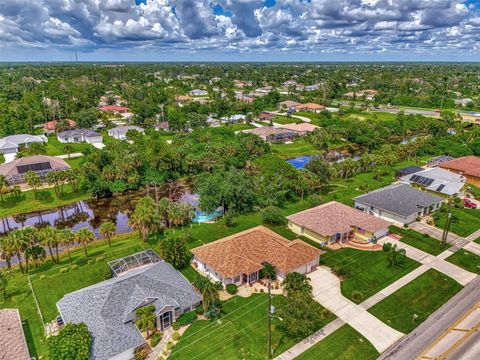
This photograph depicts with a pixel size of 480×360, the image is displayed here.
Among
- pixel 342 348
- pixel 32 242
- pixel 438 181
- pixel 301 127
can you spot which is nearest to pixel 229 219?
pixel 32 242

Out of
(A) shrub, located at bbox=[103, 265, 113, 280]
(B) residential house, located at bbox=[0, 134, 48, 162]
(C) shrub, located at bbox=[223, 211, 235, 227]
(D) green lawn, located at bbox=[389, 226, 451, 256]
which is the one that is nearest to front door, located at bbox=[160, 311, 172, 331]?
(A) shrub, located at bbox=[103, 265, 113, 280]

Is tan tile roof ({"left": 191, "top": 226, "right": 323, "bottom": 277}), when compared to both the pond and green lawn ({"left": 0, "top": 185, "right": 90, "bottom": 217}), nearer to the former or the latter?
the pond

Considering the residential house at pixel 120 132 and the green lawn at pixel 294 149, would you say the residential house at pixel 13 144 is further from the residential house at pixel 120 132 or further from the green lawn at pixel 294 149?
the green lawn at pixel 294 149

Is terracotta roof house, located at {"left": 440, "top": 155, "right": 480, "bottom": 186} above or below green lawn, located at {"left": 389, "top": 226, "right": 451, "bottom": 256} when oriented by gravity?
above

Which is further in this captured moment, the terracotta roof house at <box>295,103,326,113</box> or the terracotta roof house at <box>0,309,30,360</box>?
the terracotta roof house at <box>295,103,326,113</box>

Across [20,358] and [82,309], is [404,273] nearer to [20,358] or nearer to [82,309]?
[82,309]

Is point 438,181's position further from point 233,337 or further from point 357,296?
point 233,337

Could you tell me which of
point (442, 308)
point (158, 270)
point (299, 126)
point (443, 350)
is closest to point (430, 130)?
point (299, 126)

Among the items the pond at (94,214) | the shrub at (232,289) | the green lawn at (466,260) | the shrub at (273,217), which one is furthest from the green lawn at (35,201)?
the green lawn at (466,260)
